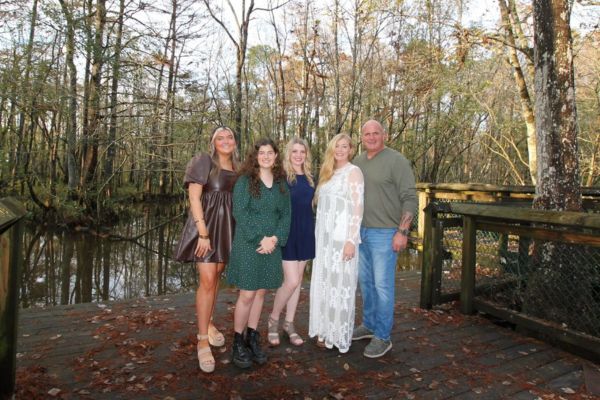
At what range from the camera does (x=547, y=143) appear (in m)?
3.67

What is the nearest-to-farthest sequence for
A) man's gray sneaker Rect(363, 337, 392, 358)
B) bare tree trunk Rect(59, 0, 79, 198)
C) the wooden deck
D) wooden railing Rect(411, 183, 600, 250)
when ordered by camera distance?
the wooden deck, man's gray sneaker Rect(363, 337, 392, 358), wooden railing Rect(411, 183, 600, 250), bare tree trunk Rect(59, 0, 79, 198)

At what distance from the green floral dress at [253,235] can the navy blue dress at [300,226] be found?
22 centimetres

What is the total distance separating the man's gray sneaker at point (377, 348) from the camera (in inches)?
124

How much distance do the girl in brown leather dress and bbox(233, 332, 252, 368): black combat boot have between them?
19 cm

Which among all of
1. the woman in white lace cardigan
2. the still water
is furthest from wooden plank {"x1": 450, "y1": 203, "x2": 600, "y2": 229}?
the still water

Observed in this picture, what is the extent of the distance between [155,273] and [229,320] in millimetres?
5197

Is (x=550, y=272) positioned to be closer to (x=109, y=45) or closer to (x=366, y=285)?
(x=366, y=285)

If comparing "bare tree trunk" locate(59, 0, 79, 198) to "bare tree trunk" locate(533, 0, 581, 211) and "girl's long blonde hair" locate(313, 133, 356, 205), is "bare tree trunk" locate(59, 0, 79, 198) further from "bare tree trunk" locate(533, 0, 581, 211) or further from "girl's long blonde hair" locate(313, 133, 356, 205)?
"bare tree trunk" locate(533, 0, 581, 211)

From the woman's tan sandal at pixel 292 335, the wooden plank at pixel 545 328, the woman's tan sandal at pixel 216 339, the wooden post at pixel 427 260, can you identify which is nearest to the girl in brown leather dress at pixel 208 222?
the woman's tan sandal at pixel 216 339

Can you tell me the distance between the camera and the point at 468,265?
4203 mm

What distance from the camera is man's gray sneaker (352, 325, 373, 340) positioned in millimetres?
3514

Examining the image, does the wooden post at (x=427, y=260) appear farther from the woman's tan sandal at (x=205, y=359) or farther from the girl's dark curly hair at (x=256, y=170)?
the woman's tan sandal at (x=205, y=359)

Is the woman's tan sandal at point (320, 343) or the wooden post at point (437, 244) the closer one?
the woman's tan sandal at point (320, 343)

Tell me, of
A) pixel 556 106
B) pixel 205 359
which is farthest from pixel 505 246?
pixel 205 359
